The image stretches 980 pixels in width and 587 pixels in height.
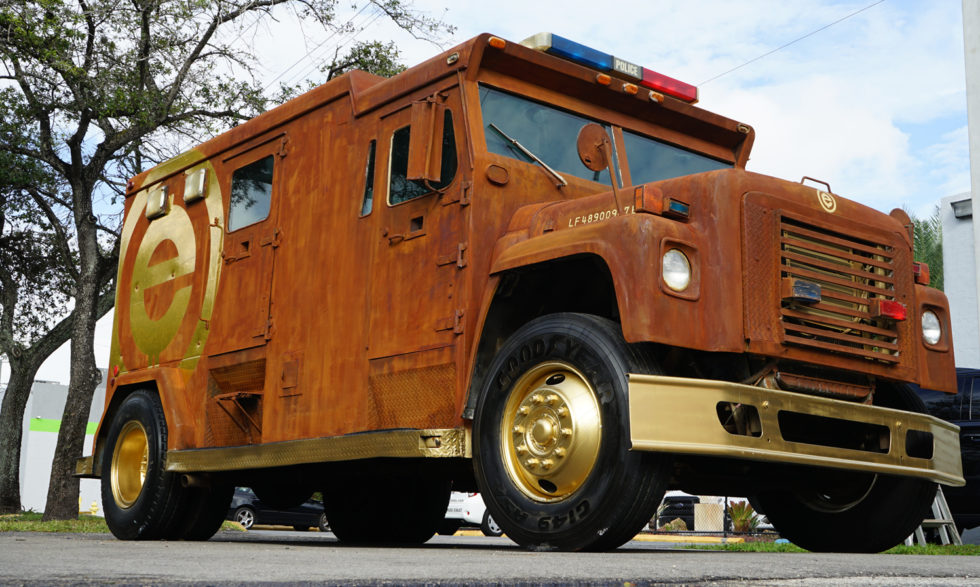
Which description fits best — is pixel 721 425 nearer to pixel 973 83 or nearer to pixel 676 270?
pixel 676 270

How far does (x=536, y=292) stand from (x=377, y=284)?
121 cm

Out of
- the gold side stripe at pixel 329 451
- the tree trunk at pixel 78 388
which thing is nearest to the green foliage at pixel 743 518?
the tree trunk at pixel 78 388

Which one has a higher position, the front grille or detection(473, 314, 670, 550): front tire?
the front grille

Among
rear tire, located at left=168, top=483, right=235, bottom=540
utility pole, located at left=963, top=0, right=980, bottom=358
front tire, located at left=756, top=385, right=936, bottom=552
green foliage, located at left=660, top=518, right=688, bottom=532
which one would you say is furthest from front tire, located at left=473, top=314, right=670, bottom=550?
green foliage, located at left=660, top=518, right=688, bottom=532

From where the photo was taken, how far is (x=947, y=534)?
37.4 feet

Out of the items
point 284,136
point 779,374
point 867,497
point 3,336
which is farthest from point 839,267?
point 3,336

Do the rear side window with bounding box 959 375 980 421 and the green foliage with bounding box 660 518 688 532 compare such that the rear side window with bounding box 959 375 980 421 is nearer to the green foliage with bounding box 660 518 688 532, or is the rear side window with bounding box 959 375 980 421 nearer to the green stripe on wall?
the green foliage with bounding box 660 518 688 532

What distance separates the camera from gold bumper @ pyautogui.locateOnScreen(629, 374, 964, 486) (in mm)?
5230

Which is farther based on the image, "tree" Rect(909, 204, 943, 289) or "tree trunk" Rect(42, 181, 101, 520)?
"tree" Rect(909, 204, 943, 289)

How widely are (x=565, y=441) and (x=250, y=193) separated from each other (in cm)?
428

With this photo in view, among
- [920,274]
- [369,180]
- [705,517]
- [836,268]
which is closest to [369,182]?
[369,180]

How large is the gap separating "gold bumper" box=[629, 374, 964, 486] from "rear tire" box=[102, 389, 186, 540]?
4.98 meters

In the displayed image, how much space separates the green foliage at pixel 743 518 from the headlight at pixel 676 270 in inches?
657

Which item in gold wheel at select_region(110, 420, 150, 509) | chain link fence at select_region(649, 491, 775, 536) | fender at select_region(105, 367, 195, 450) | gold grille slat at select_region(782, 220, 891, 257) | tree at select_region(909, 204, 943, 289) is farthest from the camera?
tree at select_region(909, 204, 943, 289)
